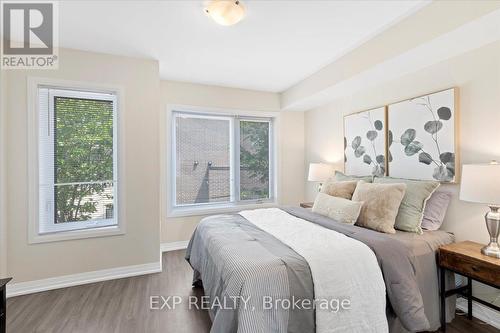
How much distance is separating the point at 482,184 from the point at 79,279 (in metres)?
3.83

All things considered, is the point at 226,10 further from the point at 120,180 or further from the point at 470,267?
the point at 470,267

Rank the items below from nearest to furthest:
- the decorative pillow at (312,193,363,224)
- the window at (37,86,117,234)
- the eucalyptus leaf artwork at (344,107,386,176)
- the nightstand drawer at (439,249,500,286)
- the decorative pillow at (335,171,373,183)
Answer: the nightstand drawer at (439,249,500,286)
the decorative pillow at (312,193,363,224)
the window at (37,86,117,234)
the decorative pillow at (335,171,373,183)
the eucalyptus leaf artwork at (344,107,386,176)

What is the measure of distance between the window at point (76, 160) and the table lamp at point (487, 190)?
11.3ft

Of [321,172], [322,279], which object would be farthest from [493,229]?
[321,172]

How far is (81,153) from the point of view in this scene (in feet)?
9.29

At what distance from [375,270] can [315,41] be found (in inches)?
87.1

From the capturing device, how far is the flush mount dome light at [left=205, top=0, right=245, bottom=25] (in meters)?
1.88

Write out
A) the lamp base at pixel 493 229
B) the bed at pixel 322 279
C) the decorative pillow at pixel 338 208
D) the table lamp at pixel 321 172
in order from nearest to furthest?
1. the bed at pixel 322 279
2. the lamp base at pixel 493 229
3. the decorative pillow at pixel 338 208
4. the table lamp at pixel 321 172

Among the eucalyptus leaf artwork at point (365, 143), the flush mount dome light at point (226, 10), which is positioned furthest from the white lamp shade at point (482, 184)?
the flush mount dome light at point (226, 10)

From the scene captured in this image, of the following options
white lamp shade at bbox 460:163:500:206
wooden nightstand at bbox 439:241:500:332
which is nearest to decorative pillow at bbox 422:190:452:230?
wooden nightstand at bbox 439:241:500:332

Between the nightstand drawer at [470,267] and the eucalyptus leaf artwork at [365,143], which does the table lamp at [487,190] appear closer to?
the nightstand drawer at [470,267]

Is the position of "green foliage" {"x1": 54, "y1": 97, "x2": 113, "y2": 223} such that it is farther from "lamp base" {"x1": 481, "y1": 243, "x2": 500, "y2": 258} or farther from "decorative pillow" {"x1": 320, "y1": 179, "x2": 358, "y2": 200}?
"lamp base" {"x1": 481, "y1": 243, "x2": 500, "y2": 258}

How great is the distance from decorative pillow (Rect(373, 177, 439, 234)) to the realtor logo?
3.46m

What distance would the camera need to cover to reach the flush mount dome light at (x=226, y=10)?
6.15ft
